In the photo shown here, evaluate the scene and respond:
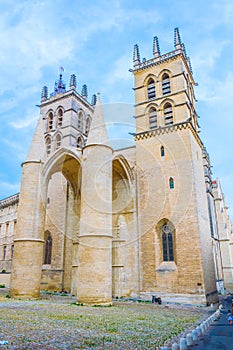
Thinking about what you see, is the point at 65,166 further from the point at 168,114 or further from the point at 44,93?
the point at 44,93

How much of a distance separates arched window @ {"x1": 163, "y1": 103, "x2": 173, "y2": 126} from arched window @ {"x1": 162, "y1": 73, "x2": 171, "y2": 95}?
1.03 m

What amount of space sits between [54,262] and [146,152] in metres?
10.0

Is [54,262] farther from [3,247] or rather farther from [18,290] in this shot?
[3,247]

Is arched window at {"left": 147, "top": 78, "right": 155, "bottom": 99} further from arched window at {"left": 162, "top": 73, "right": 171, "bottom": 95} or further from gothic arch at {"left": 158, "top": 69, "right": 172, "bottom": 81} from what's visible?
arched window at {"left": 162, "top": 73, "right": 171, "bottom": 95}

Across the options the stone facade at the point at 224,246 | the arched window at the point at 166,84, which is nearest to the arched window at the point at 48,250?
the arched window at the point at 166,84

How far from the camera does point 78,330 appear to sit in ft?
22.6

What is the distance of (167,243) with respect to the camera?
15.6 m

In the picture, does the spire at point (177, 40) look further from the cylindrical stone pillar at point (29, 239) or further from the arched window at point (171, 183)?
the cylindrical stone pillar at point (29, 239)

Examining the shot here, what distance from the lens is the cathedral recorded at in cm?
1367

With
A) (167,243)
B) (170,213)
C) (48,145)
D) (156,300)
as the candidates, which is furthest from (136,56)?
(156,300)

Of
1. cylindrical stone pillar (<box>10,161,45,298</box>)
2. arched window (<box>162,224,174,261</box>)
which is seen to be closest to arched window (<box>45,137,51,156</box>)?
cylindrical stone pillar (<box>10,161,45,298</box>)

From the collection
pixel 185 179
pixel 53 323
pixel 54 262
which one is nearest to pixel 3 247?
pixel 54 262

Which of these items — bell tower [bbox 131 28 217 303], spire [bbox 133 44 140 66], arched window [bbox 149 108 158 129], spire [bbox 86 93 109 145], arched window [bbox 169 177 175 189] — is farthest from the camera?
spire [bbox 133 44 140 66]

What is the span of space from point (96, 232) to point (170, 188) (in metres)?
5.55
